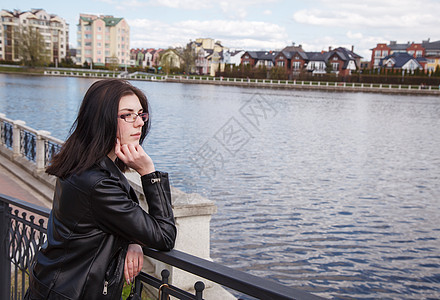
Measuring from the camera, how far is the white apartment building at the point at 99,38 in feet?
375

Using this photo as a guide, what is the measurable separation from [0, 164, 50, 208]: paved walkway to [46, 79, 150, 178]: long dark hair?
6246 mm

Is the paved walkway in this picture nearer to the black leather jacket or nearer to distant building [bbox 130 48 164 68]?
the black leather jacket

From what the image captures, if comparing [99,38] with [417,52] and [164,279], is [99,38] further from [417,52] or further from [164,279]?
[164,279]

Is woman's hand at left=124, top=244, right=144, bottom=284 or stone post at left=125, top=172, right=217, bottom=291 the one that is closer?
woman's hand at left=124, top=244, right=144, bottom=284

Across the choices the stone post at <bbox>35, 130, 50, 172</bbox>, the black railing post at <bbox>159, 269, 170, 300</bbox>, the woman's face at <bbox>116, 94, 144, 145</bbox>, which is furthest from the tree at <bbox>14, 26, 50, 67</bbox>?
the black railing post at <bbox>159, 269, 170, 300</bbox>

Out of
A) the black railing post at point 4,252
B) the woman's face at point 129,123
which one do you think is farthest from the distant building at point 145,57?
the woman's face at point 129,123

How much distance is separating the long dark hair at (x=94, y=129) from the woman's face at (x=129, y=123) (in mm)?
47

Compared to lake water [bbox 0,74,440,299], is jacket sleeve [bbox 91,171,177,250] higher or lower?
higher

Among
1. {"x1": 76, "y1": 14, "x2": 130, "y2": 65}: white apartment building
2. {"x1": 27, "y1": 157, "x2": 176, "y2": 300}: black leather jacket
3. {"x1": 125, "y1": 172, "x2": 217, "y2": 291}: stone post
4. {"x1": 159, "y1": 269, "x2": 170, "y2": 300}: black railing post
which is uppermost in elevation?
{"x1": 76, "y1": 14, "x2": 130, "y2": 65}: white apartment building

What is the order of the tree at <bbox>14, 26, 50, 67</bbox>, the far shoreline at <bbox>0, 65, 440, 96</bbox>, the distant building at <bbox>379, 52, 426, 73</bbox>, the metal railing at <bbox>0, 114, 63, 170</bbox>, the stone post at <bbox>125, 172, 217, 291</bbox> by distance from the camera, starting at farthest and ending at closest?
the distant building at <bbox>379, 52, 426, 73</bbox>, the tree at <bbox>14, 26, 50, 67</bbox>, the far shoreline at <bbox>0, 65, 440, 96</bbox>, the metal railing at <bbox>0, 114, 63, 170</bbox>, the stone post at <bbox>125, 172, 217, 291</bbox>

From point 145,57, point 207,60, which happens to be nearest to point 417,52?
point 207,60

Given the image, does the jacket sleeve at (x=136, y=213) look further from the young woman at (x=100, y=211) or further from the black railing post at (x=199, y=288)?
the black railing post at (x=199, y=288)

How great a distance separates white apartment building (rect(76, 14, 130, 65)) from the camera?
375 ft

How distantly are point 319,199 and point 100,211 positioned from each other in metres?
10.8
